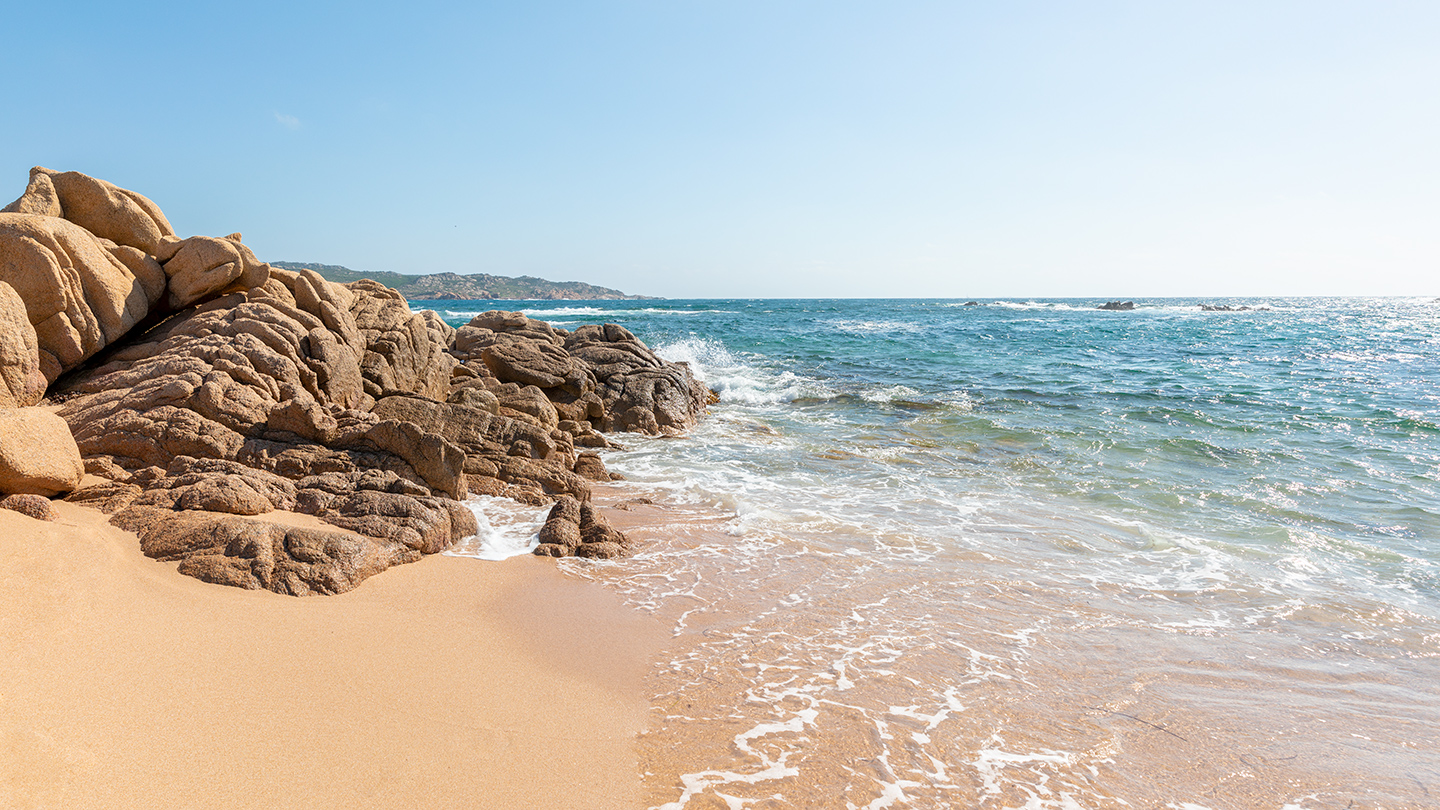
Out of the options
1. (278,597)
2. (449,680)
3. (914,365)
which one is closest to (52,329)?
(278,597)

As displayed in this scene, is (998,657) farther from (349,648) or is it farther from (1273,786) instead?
(349,648)

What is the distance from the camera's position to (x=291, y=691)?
345cm

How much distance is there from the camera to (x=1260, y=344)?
1252 inches

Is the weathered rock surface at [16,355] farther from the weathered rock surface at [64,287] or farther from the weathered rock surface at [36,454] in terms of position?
the weathered rock surface at [36,454]

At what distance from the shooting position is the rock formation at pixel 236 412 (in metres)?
4.93

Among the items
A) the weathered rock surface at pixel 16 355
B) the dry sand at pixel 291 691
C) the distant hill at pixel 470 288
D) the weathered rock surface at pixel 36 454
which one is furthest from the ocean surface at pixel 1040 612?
the distant hill at pixel 470 288

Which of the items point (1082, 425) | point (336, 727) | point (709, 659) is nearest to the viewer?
point (336, 727)

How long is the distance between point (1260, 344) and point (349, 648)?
39588 mm

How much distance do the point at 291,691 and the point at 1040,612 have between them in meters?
5.06

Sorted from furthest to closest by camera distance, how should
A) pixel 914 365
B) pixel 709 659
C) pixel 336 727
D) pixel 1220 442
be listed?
pixel 914 365
pixel 1220 442
pixel 709 659
pixel 336 727

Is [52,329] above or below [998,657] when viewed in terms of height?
above

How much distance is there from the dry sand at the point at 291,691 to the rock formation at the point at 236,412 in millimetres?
401

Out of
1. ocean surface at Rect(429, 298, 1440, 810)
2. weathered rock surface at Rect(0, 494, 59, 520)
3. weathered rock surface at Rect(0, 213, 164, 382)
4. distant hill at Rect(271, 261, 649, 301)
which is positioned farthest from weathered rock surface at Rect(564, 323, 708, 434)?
distant hill at Rect(271, 261, 649, 301)

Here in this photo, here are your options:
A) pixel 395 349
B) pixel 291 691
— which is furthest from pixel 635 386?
pixel 291 691
